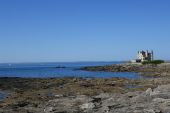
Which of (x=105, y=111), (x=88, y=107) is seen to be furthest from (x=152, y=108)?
(x=88, y=107)

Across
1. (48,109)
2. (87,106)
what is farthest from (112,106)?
(48,109)

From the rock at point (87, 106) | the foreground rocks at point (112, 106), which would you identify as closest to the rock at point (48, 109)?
the foreground rocks at point (112, 106)

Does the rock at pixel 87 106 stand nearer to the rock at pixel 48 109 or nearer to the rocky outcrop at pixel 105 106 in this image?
the rocky outcrop at pixel 105 106

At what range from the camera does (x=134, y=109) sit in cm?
2431

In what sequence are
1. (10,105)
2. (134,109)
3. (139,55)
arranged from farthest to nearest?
1. (139,55)
2. (10,105)
3. (134,109)

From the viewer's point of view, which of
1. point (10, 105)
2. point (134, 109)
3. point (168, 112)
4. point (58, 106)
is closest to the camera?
point (168, 112)

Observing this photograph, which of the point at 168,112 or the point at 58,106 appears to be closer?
the point at 168,112

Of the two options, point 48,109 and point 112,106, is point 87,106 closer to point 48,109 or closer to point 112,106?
point 112,106

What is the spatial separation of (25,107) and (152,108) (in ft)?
32.7

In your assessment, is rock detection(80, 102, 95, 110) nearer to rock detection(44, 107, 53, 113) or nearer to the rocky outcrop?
the rocky outcrop

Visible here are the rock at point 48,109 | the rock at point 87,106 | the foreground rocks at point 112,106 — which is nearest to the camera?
the foreground rocks at point 112,106

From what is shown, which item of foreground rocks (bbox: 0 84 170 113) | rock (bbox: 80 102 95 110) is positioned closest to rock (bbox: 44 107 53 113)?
foreground rocks (bbox: 0 84 170 113)

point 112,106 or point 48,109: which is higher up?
point 112,106

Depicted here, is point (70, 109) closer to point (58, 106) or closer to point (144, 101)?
point (58, 106)
